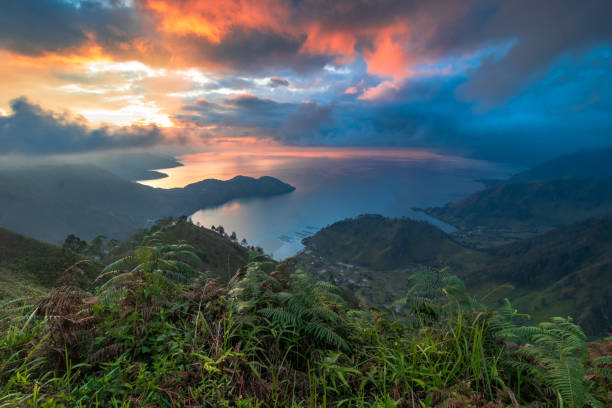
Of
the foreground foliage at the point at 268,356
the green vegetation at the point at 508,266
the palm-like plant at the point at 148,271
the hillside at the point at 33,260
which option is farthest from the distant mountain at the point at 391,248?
the foreground foliage at the point at 268,356

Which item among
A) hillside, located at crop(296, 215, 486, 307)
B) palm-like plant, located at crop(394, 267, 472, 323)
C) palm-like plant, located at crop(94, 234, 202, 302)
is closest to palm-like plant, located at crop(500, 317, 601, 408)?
palm-like plant, located at crop(394, 267, 472, 323)

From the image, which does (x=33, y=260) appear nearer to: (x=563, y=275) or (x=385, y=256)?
(x=385, y=256)

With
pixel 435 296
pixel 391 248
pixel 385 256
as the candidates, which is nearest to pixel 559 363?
pixel 435 296

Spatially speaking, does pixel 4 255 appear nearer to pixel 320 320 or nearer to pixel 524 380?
pixel 320 320

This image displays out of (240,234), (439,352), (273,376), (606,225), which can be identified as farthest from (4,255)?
(606,225)

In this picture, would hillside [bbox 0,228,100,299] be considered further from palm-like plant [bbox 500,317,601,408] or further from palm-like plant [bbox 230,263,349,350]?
palm-like plant [bbox 500,317,601,408]

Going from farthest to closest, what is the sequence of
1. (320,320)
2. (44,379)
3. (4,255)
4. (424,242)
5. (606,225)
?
1. (424,242)
2. (606,225)
3. (4,255)
4. (320,320)
5. (44,379)
